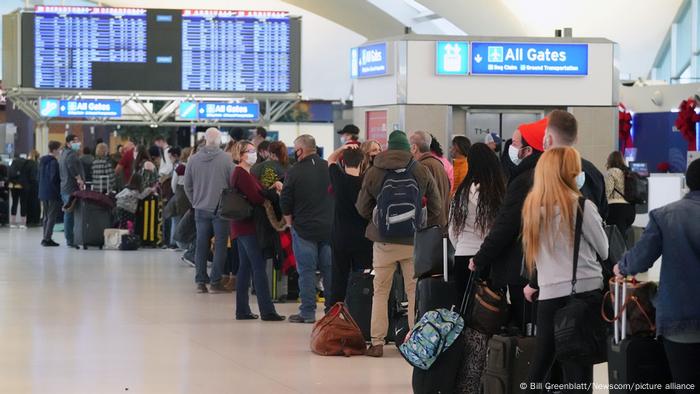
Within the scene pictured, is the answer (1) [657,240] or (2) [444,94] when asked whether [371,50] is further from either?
(1) [657,240]

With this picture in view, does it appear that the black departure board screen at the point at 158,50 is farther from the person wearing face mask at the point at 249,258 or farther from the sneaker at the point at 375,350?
the sneaker at the point at 375,350

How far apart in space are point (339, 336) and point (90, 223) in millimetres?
11195

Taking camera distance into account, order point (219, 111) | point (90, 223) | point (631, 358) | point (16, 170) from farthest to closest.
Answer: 1. point (16, 170)
2. point (219, 111)
3. point (90, 223)
4. point (631, 358)

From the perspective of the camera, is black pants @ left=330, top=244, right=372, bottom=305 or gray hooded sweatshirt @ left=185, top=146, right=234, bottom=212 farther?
gray hooded sweatshirt @ left=185, top=146, right=234, bottom=212

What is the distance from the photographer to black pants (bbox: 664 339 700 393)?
518 cm

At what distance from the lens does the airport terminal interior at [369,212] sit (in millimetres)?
5820

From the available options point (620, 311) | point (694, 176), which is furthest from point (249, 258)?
point (694, 176)

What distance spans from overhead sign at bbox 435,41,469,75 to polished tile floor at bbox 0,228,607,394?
14.0 ft

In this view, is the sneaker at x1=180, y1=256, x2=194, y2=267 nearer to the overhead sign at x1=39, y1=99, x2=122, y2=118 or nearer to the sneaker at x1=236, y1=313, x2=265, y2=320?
the sneaker at x1=236, y1=313, x2=265, y2=320

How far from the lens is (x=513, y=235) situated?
6316 mm

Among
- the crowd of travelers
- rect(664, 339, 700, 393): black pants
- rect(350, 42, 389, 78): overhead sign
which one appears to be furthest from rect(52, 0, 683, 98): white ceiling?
rect(664, 339, 700, 393): black pants

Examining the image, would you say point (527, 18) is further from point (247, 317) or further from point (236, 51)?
point (247, 317)

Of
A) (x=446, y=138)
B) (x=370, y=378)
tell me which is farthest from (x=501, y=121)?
(x=370, y=378)

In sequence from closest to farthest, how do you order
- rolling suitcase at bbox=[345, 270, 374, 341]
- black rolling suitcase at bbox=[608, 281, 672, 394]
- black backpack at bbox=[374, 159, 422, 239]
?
1. black rolling suitcase at bbox=[608, 281, 672, 394]
2. black backpack at bbox=[374, 159, 422, 239]
3. rolling suitcase at bbox=[345, 270, 374, 341]
